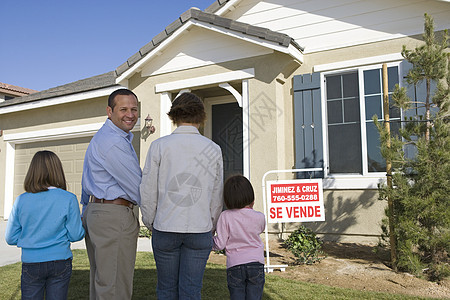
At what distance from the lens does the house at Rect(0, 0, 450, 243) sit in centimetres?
586

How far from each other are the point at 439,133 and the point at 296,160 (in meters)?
2.50

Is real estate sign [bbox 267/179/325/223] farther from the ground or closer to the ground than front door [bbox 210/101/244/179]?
closer to the ground

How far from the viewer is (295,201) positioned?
482 centimetres

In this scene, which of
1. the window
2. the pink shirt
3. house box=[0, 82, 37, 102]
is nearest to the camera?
the pink shirt

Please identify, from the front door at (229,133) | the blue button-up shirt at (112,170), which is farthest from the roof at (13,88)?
the blue button-up shirt at (112,170)

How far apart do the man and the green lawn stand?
153 centimetres

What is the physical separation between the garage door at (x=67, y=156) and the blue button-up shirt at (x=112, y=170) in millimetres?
7440

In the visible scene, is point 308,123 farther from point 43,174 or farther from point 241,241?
point 43,174

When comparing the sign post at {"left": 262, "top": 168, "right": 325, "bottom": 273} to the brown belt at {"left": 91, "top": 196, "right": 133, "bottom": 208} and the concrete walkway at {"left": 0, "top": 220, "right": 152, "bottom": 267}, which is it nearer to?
the concrete walkway at {"left": 0, "top": 220, "right": 152, "bottom": 267}

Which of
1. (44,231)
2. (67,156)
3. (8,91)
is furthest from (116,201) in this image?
(8,91)

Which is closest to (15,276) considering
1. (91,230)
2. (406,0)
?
(91,230)

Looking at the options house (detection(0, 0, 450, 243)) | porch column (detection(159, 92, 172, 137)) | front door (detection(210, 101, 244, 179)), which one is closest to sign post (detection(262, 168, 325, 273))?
house (detection(0, 0, 450, 243))

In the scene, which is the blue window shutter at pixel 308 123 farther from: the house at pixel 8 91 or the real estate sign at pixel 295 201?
the house at pixel 8 91

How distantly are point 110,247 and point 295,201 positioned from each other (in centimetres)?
310
